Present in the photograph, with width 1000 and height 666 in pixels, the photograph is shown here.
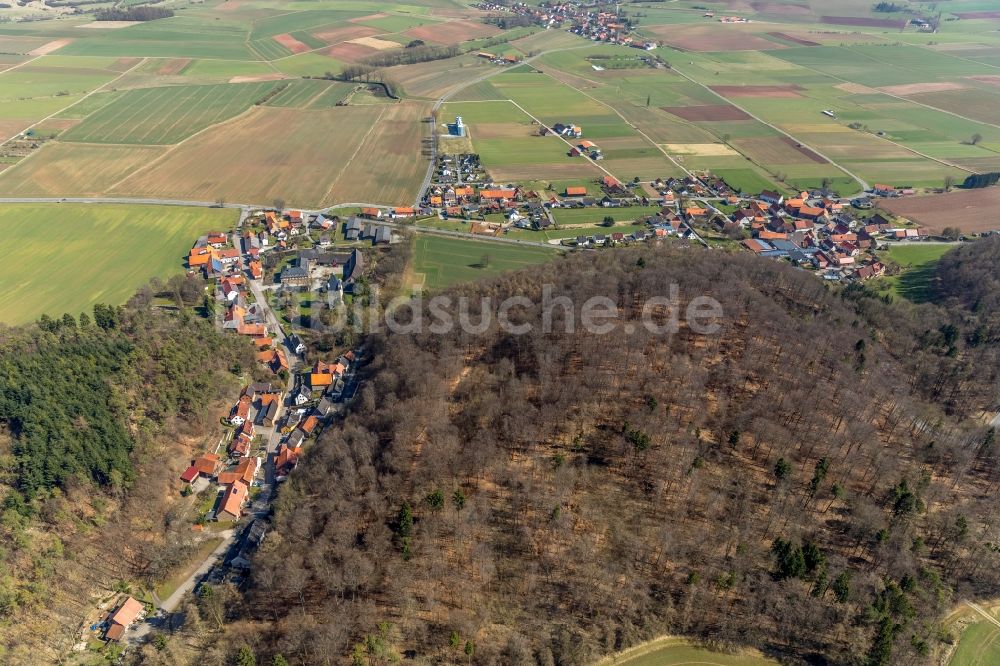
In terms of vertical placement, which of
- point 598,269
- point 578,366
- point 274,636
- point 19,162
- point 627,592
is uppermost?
point 19,162

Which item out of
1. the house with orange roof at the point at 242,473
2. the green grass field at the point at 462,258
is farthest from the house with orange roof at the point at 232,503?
the green grass field at the point at 462,258

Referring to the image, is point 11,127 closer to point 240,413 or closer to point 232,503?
point 240,413

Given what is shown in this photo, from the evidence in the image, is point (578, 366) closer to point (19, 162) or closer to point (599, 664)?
point (599, 664)

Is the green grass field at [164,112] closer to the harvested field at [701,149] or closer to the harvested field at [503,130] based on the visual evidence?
the harvested field at [503,130]

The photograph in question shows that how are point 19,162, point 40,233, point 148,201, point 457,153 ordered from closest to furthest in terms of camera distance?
point 40,233
point 148,201
point 19,162
point 457,153

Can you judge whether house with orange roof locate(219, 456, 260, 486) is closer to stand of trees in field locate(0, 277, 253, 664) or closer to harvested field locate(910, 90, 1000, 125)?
stand of trees in field locate(0, 277, 253, 664)

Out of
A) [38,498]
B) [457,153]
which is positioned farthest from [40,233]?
[457,153]
